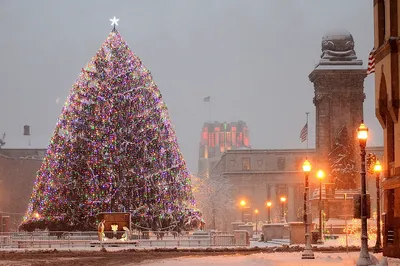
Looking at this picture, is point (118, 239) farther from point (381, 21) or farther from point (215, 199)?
point (215, 199)

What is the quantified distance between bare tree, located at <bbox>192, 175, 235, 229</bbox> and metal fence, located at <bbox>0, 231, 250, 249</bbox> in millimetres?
→ 65281

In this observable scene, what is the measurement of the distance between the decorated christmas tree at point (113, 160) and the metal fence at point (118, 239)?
0.74 meters

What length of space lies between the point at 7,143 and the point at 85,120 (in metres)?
78.1

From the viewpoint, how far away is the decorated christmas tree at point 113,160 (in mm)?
53062

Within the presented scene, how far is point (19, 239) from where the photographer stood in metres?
53.1

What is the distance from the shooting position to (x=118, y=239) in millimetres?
52031

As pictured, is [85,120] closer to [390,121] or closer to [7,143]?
[390,121]

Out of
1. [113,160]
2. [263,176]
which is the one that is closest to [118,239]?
[113,160]

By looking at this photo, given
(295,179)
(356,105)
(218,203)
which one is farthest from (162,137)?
(295,179)

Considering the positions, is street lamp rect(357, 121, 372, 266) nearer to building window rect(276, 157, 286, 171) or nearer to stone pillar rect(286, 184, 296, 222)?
stone pillar rect(286, 184, 296, 222)

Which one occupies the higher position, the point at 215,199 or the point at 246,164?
the point at 246,164

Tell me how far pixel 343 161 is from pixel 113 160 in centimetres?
1732

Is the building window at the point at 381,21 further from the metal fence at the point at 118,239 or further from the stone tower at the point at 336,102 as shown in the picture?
the stone tower at the point at 336,102

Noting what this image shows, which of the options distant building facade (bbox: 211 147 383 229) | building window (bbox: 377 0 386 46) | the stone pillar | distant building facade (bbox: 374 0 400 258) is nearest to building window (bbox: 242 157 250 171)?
distant building facade (bbox: 211 147 383 229)
